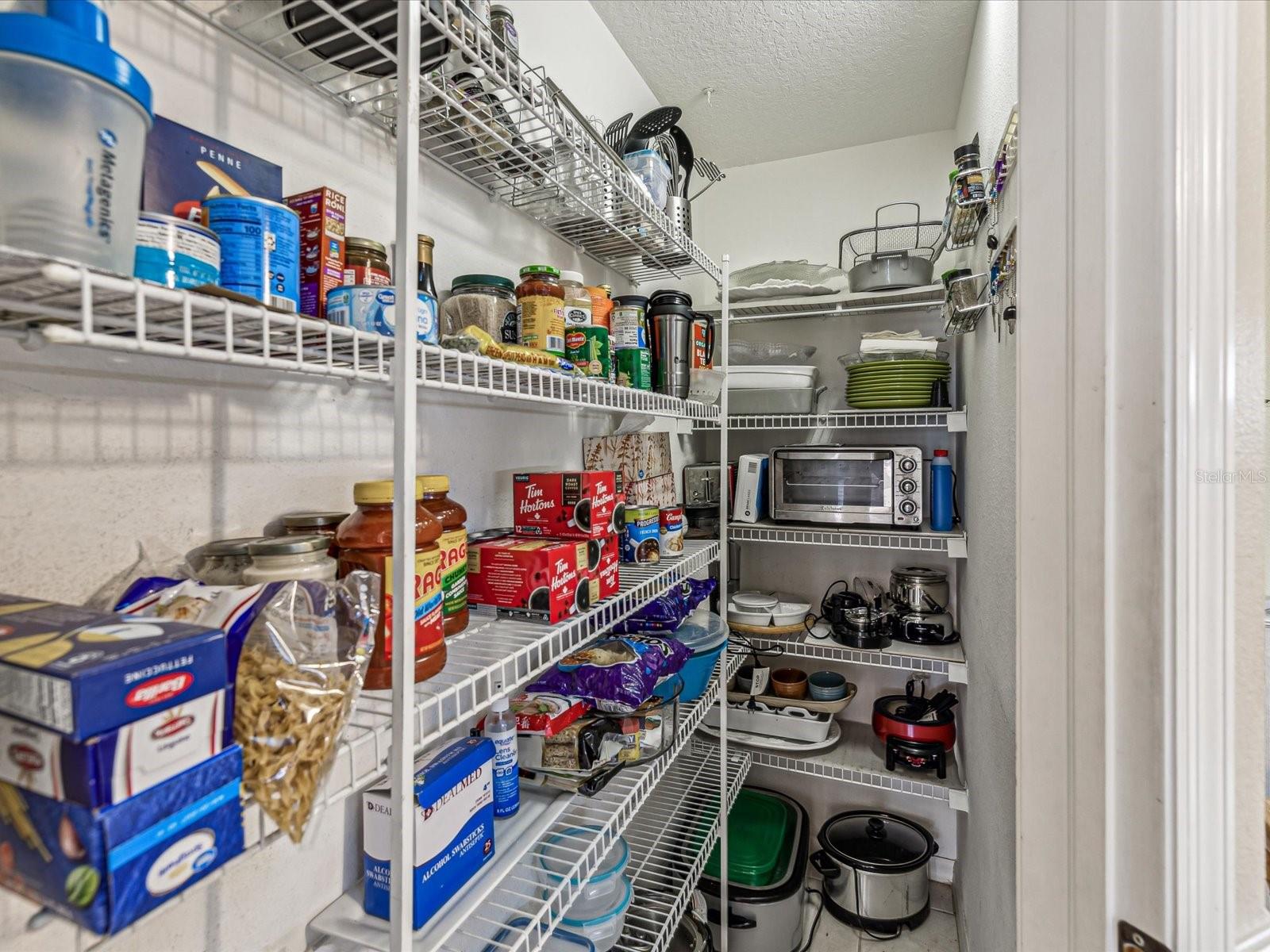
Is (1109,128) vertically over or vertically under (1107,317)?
over

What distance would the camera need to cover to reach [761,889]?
5.74 ft

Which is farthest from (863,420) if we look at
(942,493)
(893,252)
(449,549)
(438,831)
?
(438,831)

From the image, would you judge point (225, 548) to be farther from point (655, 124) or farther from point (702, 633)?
point (655, 124)

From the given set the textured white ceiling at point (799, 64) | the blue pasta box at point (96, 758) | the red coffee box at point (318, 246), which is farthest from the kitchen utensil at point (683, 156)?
the blue pasta box at point (96, 758)

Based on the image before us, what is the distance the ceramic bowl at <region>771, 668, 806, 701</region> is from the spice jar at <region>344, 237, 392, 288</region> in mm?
1843

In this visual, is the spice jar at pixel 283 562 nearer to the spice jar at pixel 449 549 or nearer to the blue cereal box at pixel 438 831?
the spice jar at pixel 449 549

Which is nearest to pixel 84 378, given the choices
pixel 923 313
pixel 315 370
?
pixel 315 370

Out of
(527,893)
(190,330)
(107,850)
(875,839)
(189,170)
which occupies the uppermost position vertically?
(189,170)

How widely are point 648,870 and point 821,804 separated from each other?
109cm

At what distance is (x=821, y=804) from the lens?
7.59 feet

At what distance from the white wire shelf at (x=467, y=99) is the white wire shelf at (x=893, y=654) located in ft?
4.30

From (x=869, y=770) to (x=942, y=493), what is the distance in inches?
34.7

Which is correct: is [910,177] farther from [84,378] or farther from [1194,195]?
[84,378]

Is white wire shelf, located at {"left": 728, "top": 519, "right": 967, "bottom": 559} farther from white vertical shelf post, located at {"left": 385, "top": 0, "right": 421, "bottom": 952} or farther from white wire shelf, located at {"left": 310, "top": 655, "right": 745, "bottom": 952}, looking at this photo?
white vertical shelf post, located at {"left": 385, "top": 0, "right": 421, "bottom": 952}
